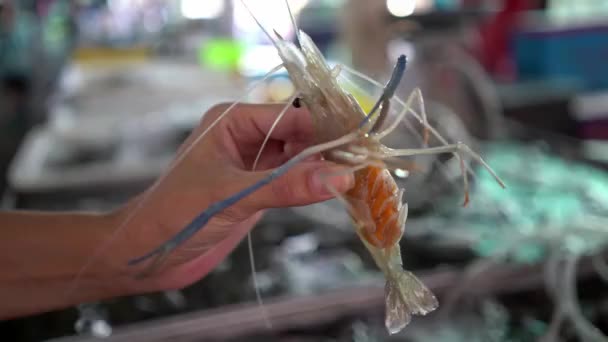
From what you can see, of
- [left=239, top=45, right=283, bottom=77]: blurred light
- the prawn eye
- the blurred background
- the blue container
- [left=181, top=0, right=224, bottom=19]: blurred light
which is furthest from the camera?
[left=181, top=0, right=224, bottom=19]: blurred light

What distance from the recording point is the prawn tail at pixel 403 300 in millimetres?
500

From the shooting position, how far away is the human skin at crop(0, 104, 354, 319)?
473 mm

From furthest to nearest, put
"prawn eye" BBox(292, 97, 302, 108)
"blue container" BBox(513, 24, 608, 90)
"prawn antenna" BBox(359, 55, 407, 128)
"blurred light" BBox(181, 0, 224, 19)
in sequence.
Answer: "blurred light" BBox(181, 0, 224, 19), "blue container" BBox(513, 24, 608, 90), "prawn eye" BBox(292, 97, 302, 108), "prawn antenna" BBox(359, 55, 407, 128)

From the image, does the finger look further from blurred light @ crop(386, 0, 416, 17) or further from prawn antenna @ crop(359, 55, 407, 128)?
blurred light @ crop(386, 0, 416, 17)

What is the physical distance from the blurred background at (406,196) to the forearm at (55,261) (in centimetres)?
16

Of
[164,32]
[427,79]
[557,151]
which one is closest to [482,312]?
[557,151]

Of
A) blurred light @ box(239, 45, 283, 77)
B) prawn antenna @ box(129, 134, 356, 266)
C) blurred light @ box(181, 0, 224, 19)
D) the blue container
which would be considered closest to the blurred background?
prawn antenna @ box(129, 134, 356, 266)

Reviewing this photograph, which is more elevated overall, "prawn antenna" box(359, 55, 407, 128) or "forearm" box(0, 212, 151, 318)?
"prawn antenna" box(359, 55, 407, 128)

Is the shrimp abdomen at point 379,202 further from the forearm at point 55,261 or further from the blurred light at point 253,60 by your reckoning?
the blurred light at point 253,60

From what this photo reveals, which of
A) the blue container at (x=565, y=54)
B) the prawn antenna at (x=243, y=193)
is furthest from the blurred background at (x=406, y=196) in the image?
the blue container at (x=565, y=54)

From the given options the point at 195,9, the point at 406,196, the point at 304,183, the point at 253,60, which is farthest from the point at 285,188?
the point at 195,9

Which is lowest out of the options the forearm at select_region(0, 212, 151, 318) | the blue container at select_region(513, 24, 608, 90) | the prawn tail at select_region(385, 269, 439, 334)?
the blue container at select_region(513, 24, 608, 90)

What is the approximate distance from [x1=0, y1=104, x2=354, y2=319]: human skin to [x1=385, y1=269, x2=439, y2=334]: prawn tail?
11cm

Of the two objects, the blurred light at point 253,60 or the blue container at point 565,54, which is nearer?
the blurred light at point 253,60
